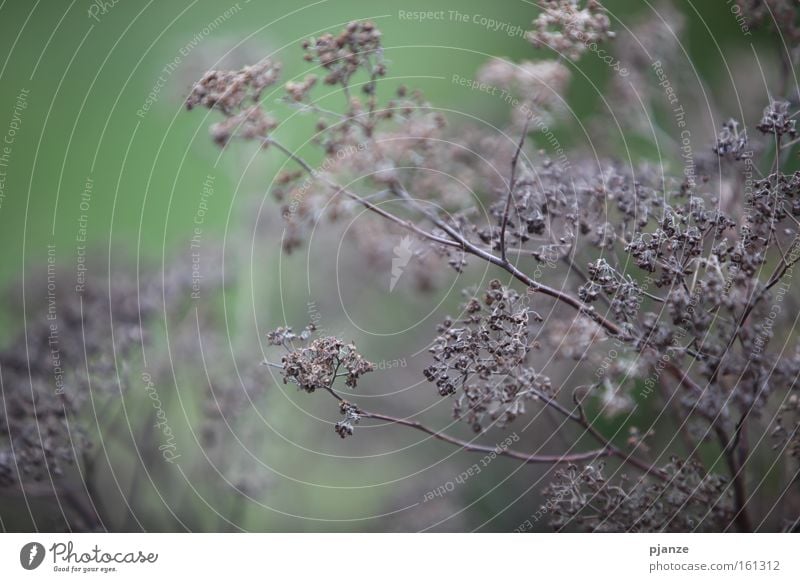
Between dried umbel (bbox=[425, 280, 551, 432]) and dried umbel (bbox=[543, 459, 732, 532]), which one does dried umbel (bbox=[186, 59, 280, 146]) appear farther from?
dried umbel (bbox=[543, 459, 732, 532])

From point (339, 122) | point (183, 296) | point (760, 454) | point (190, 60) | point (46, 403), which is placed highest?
point (190, 60)

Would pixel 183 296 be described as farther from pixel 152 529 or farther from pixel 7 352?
pixel 152 529

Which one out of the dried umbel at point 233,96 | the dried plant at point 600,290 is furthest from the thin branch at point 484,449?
the dried umbel at point 233,96

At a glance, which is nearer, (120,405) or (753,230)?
(753,230)

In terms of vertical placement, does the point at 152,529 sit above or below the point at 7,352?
below

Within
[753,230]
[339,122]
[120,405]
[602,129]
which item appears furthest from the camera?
[602,129]
